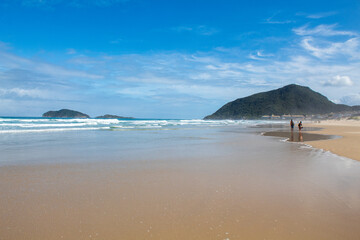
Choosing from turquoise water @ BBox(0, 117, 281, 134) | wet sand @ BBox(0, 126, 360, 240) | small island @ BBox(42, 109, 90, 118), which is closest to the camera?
wet sand @ BBox(0, 126, 360, 240)

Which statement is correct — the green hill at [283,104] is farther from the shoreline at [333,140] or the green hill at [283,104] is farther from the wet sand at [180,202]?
the wet sand at [180,202]

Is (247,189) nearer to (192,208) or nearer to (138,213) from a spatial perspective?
(192,208)

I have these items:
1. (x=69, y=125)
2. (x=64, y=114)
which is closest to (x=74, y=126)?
(x=69, y=125)

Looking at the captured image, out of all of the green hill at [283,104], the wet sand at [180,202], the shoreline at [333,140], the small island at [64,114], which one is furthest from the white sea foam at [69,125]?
the small island at [64,114]

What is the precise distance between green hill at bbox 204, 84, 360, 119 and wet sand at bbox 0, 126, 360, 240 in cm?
14214

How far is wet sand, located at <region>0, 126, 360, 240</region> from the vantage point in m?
3.05

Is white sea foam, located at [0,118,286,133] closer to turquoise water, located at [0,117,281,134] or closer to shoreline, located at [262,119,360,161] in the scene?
turquoise water, located at [0,117,281,134]

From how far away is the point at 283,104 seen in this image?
14838 cm

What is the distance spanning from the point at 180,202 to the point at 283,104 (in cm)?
15953

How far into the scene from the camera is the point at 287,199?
4145mm

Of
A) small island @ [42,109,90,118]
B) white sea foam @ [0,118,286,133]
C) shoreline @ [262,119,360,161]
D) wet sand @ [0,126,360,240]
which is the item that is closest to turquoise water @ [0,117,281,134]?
white sea foam @ [0,118,286,133]

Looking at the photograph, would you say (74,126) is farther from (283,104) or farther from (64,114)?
(283,104)

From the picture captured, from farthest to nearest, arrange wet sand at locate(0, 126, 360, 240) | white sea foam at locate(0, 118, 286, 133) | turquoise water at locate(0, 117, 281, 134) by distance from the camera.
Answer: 1. white sea foam at locate(0, 118, 286, 133)
2. turquoise water at locate(0, 117, 281, 134)
3. wet sand at locate(0, 126, 360, 240)

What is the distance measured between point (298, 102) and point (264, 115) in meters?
29.2
